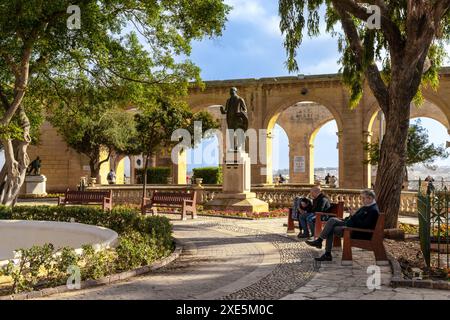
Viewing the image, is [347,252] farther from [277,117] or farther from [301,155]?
[301,155]

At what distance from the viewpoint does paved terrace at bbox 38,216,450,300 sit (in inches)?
200

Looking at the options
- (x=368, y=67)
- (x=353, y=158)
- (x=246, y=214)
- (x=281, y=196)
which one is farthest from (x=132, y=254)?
(x=353, y=158)

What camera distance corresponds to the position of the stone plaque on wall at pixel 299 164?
36906 millimetres

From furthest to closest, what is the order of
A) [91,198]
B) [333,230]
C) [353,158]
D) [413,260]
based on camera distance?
1. [353,158]
2. [91,198]
3. [413,260]
4. [333,230]

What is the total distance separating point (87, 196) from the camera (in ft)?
50.3

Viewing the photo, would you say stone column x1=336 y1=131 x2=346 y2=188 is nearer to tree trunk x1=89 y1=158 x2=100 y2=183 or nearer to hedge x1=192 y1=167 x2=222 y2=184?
hedge x1=192 y1=167 x2=222 y2=184

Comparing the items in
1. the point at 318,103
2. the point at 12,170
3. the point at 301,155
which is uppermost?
the point at 318,103

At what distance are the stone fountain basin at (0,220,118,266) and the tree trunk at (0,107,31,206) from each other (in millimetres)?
3911

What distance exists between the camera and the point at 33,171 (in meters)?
30.1

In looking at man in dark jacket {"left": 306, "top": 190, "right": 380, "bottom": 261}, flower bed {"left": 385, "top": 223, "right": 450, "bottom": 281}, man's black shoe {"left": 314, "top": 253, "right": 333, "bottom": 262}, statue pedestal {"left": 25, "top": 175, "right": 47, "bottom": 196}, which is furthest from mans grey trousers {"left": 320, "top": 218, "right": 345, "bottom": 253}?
statue pedestal {"left": 25, "top": 175, "right": 47, "bottom": 196}

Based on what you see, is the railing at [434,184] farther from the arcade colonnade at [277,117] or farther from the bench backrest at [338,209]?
the arcade colonnade at [277,117]

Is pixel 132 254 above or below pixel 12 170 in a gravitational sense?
below

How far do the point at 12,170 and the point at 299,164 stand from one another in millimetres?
27671

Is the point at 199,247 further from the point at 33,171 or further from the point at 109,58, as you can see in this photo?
the point at 33,171
